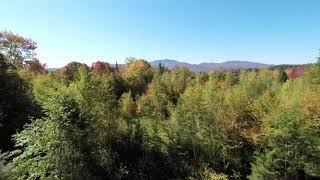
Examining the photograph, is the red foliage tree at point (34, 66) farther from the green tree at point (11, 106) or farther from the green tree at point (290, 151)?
the green tree at point (290, 151)

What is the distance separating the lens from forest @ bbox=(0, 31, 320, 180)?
22297 millimetres

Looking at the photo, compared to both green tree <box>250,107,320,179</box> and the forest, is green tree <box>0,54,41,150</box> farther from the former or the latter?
green tree <box>250,107,320,179</box>

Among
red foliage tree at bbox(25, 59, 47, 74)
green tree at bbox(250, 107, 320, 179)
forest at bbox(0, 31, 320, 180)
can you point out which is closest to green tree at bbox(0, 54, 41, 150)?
forest at bbox(0, 31, 320, 180)

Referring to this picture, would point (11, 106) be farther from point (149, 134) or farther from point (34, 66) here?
point (34, 66)

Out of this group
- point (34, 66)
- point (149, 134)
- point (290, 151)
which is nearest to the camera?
point (290, 151)

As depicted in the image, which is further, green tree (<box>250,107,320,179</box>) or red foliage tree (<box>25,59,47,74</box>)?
red foliage tree (<box>25,59,47,74</box>)

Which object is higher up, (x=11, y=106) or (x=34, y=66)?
(x=34, y=66)

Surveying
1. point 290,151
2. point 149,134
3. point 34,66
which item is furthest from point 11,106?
point 34,66

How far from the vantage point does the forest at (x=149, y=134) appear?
73.2 ft

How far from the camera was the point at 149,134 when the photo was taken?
31.9m

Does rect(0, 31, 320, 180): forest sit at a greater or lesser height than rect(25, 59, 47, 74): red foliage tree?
lesser

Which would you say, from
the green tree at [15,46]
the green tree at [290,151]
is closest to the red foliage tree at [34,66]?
the green tree at [15,46]

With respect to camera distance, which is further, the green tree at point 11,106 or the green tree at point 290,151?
the green tree at point 290,151

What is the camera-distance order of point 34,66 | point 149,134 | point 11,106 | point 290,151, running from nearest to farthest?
point 11,106 < point 290,151 < point 149,134 < point 34,66
